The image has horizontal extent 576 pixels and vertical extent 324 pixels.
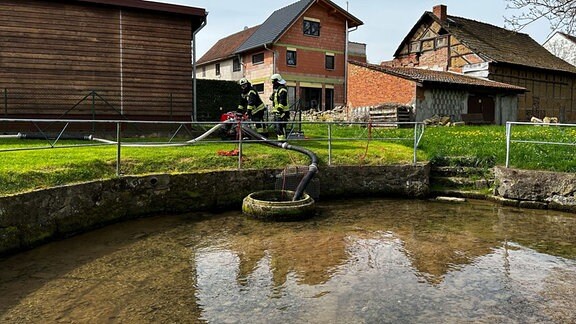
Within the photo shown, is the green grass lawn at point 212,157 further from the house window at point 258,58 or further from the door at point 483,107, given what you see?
the house window at point 258,58

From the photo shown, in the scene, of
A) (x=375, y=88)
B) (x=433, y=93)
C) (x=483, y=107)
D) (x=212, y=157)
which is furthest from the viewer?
(x=483, y=107)

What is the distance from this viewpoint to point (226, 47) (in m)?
39.3

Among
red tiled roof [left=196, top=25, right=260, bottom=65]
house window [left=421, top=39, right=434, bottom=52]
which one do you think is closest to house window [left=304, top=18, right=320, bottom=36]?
red tiled roof [left=196, top=25, right=260, bottom=65]

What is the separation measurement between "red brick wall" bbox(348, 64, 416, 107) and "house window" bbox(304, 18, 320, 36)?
21.0 feet

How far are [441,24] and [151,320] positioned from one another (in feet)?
98.5

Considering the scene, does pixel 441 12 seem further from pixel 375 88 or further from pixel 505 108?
pixel 375 88

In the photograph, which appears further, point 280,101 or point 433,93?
point 433,93

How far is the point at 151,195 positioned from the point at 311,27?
1047 inches

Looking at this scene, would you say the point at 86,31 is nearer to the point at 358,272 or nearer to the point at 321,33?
the point at 358,272

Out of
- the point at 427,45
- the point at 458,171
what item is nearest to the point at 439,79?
the point at 427,45

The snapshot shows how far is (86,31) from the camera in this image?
1360 centimetres

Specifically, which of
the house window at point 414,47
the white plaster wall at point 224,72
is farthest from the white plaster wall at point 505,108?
the white plaster wall at point 224,72

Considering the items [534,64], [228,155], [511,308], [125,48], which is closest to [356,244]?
[511,308]

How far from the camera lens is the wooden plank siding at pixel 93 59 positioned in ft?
42.4
